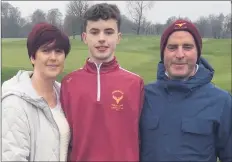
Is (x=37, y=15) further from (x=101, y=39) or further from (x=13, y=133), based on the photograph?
(x=13, y=133)

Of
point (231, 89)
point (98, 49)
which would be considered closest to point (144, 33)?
point (231, 89)

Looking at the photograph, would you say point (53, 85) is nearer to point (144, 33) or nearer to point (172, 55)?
point (172, 55)

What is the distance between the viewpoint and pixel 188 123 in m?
2.99

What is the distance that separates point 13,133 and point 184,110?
123cm

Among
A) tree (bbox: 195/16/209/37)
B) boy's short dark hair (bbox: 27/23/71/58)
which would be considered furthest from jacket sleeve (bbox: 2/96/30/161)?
tree (bbox: 195/16/209/37)

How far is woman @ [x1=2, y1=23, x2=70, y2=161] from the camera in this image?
110 inches

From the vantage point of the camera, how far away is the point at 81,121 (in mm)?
3105

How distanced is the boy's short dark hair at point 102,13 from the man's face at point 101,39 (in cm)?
3

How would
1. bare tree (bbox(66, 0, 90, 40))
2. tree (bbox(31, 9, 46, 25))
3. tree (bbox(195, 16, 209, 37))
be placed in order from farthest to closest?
1. tree (bbox(195, 16, 209, 37))
2. tree (bbox(31, 9, 46, 25))
3. bare tree (bbox(66, 0, 90, 40))

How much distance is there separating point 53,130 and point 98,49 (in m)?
0.76

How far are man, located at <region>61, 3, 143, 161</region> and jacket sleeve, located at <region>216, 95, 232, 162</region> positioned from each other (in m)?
0.61

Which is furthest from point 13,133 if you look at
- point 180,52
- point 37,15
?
point 37,15

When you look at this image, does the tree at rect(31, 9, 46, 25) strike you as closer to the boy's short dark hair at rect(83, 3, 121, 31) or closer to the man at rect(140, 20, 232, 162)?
the boy's short dark hair at rect(83, 3, 121, 31)

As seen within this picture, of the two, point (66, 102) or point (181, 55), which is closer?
point (181, 55)
